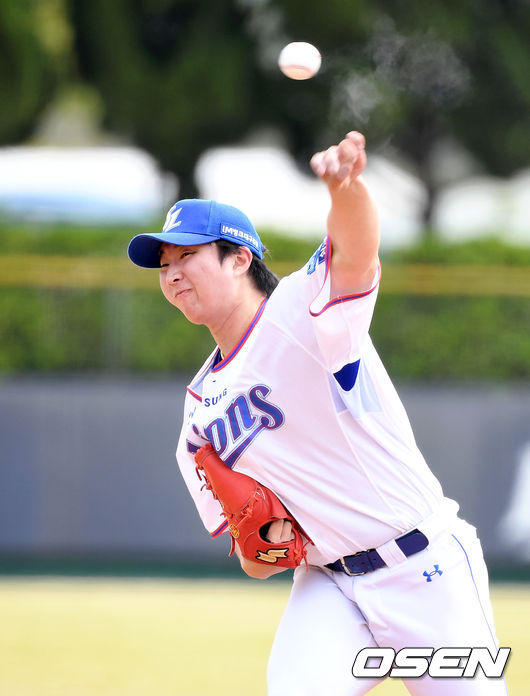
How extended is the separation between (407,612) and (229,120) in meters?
10.9

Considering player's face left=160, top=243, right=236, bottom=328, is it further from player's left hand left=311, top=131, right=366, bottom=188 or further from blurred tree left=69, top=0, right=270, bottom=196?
blurred tree left=69, top=0, right=270, bottom=196

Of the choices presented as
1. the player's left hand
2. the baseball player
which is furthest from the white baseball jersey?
the player's left hand

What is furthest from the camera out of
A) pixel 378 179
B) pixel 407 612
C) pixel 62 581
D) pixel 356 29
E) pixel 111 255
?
pixel 378 179

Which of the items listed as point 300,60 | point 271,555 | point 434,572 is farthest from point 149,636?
point 300,60

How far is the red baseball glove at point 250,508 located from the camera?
301cm

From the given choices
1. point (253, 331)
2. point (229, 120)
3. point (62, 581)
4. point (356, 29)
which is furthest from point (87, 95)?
point (253, 331)

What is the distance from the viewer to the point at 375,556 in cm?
298

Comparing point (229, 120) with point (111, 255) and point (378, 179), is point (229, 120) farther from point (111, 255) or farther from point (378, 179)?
point (111, 255)

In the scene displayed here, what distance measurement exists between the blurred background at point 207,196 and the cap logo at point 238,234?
6.81 meters

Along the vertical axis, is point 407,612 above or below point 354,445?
below

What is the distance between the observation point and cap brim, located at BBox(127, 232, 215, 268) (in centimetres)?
307

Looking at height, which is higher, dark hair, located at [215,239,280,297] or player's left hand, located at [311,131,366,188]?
player's left hand, located at [311,131,366,188]

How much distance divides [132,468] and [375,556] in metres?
7.15

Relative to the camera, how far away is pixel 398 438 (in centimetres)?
300
